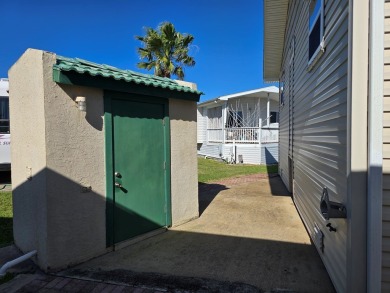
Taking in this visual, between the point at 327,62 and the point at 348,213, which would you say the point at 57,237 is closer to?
the point at 348,213

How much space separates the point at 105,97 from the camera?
4.35 metres

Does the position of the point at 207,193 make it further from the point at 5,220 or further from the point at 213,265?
the point at 5,220

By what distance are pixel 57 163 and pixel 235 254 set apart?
282cm

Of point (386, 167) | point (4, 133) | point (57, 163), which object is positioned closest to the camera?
point (386, 167)

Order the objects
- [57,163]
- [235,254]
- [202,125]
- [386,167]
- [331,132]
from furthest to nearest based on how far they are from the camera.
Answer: [202,125] → [235,254] → [57,163] → [331,132] → [386,167]

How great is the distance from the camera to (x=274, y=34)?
428 inches

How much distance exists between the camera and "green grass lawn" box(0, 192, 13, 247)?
196 inches

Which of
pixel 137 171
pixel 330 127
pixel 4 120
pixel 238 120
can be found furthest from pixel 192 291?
pixel 238 120

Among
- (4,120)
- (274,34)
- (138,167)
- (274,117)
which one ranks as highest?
(274,34)

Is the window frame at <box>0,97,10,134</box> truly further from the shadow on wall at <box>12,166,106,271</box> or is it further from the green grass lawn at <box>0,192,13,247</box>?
the shadow on wall at <box>12,166,106,271</box>

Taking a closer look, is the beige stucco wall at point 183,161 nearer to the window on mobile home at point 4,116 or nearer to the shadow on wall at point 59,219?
the shadow on wall at point 59,219

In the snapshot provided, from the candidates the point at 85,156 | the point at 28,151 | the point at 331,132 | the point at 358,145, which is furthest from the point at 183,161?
the point at 358,145

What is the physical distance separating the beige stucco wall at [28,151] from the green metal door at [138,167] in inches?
40.1

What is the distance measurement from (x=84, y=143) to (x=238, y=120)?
17085mm
